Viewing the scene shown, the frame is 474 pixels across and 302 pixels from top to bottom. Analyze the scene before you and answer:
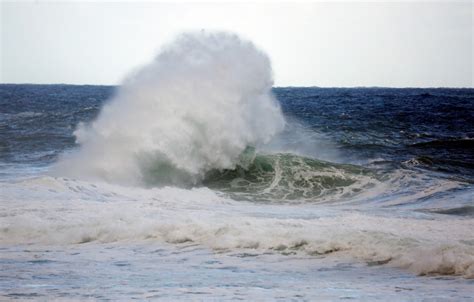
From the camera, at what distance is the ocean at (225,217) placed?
5.97m

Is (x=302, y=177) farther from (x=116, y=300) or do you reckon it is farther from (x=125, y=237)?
(x=116, y=300)

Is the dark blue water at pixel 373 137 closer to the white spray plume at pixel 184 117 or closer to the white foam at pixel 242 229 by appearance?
the white spray plume at pixel 184 117

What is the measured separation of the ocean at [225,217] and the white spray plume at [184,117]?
52 mm

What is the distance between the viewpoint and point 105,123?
1530 cm

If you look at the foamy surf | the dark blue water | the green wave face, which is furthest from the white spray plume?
the dark blue water

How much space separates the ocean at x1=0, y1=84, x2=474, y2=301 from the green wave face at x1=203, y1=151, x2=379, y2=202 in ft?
0.16

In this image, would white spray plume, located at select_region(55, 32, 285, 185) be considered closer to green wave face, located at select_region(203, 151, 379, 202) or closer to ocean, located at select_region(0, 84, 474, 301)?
ocean, located at select_region(0, 84, 474, 301)

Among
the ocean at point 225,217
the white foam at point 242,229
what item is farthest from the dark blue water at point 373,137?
the white foam at point 242,229

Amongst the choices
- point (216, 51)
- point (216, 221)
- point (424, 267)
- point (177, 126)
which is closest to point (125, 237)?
point (216, 221)

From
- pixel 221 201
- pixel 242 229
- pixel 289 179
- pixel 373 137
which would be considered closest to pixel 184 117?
pixel 289 179

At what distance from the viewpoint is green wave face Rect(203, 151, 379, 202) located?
1339cm

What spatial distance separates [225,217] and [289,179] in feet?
19.4

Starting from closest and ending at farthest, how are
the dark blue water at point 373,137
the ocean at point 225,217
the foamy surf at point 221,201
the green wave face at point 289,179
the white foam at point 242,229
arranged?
1. the ocean at point 225,217
2. the foamy surf at point 221,201
3. the white foam at point 242,229
4. the green wave face at point 289,179
5. the dark blue water at point 373,137

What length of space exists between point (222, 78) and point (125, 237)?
9.56 meters
